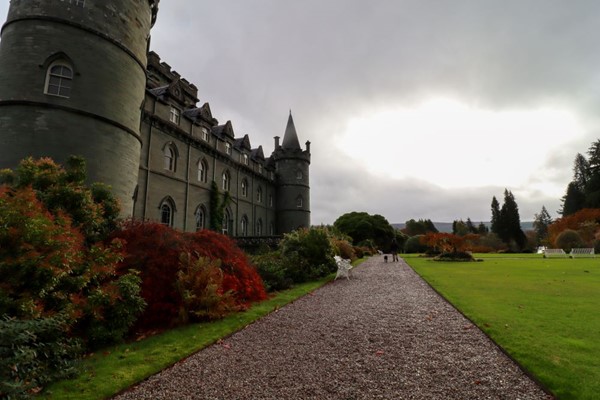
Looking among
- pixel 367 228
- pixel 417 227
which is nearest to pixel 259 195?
pixel 367 228

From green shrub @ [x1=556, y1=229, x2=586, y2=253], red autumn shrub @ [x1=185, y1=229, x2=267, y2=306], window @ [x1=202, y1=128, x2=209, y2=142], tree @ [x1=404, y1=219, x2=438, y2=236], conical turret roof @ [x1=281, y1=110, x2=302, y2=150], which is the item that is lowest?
red autumn shrub @ [x1=185, y1=229, x2=267, y2=306]

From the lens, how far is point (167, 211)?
22.7 meters

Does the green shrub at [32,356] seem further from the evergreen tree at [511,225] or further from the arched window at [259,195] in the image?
the evergreen tree at [511,225]

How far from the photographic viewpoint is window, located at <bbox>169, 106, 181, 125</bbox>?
2353cm

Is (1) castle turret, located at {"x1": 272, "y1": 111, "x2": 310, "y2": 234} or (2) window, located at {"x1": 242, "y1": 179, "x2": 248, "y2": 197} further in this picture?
(1) castle turret, located at {"x1": 272, "y1": 111, "x2": 310, "y2": 234}

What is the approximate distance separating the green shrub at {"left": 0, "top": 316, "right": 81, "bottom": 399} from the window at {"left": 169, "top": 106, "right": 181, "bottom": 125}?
21.1 meters

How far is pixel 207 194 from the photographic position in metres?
27.1

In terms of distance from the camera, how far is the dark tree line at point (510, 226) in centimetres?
6328

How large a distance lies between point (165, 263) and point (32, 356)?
382 cm

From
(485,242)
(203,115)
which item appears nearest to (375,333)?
(203,115)

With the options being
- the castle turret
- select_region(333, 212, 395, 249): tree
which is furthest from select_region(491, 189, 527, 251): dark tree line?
the castle turret

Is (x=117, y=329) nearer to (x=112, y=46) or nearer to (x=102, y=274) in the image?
(x=102, y=274)

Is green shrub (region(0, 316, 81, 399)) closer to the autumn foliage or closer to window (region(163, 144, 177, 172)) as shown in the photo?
window (region(163, 144, 177, 172))

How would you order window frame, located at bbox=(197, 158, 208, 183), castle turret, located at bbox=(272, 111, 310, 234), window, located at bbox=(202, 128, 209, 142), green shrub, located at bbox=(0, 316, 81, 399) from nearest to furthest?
1. green shrub, located at bbox=(0, 316, 81, 399)
2. window frame, located at bbox=(197, 158, 208, 183)
3. window, located at bbox=(202, 128, 209, 142)
4. castle turret, located at bbox=(272, 111, 310, 234)
